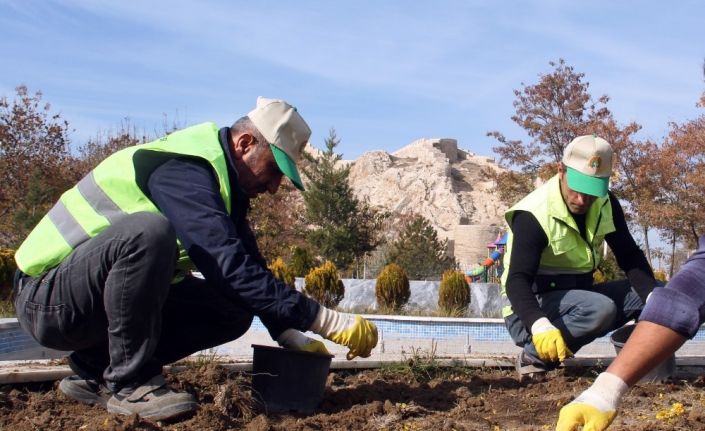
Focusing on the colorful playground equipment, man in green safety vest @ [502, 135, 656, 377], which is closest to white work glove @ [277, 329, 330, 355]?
man in green safety vest @ [502, 135, 656, 377]

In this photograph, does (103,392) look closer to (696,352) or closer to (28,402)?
(28,402)

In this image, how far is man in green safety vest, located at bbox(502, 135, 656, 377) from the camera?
13.3ft

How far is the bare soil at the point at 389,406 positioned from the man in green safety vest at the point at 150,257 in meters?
0.15

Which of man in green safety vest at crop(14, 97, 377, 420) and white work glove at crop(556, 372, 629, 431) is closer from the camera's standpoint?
white work glove at crop(556, 372, 629, 431)

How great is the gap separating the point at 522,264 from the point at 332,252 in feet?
58.6

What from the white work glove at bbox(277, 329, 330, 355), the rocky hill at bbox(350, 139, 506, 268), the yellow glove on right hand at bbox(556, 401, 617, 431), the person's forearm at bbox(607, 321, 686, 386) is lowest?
the white work glove at bbox(277, 329, 330, 355)

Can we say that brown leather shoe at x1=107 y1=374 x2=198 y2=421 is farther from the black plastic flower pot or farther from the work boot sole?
the black plastic flower pot

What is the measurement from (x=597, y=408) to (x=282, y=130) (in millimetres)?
1774

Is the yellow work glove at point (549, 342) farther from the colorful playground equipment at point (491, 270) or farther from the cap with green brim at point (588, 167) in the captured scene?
the colorful playground equipment at point (491, 270)

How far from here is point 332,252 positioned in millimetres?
21828

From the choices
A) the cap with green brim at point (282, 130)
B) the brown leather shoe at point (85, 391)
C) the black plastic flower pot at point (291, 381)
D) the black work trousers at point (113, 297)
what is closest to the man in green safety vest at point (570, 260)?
the black plastic flower pot at point (291, 381)

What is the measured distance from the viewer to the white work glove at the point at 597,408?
1.85 metres

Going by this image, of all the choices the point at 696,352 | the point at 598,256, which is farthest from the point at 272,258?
the point at 598,256

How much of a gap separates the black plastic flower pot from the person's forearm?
167 cm
